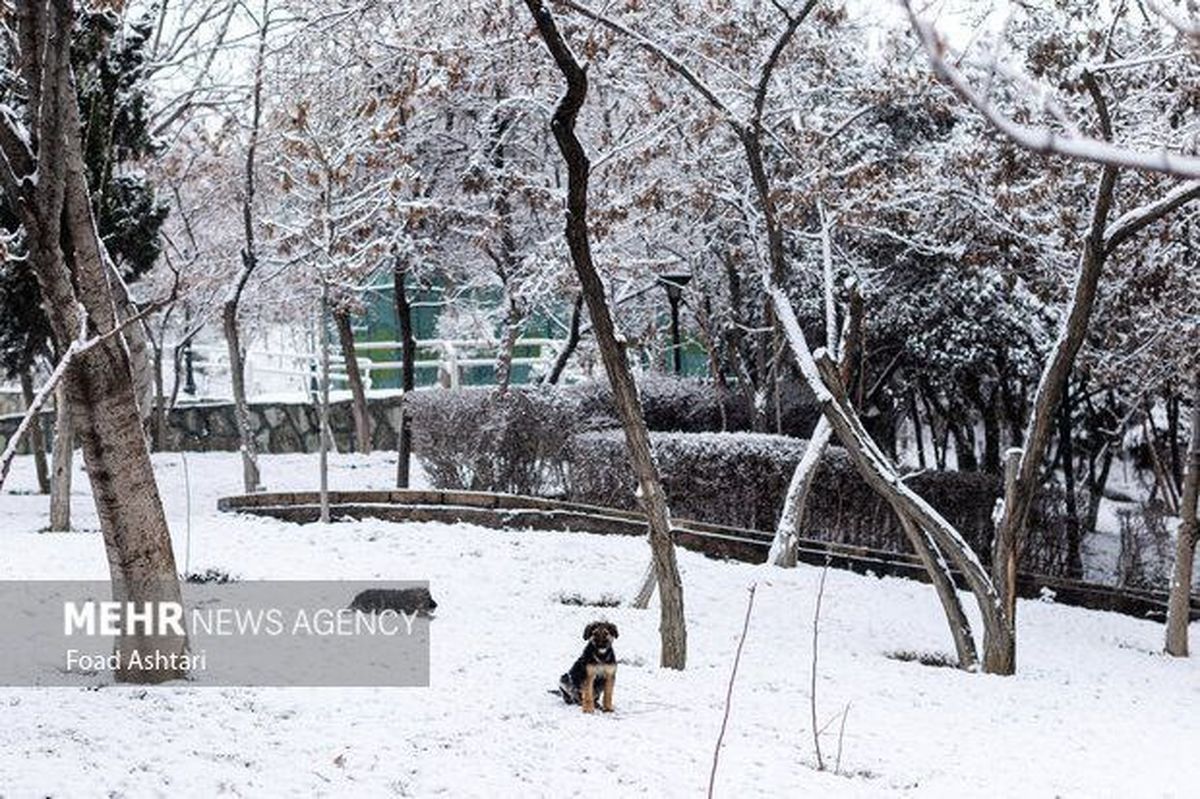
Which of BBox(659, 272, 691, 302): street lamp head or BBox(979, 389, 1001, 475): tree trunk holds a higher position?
BBox(659, 272, 691, 302): street lamp head

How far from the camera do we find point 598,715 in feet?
21.4

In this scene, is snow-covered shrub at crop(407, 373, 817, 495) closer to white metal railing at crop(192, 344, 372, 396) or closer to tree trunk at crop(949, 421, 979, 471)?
white metal railing at crop(192, 344, 372, 396)

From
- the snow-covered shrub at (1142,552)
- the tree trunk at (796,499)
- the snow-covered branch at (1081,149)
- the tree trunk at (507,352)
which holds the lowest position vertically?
the snow-covered shrub at (1142,552)

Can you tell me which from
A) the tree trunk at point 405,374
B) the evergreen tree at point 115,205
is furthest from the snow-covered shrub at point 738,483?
the evergreen tree at point 115,205

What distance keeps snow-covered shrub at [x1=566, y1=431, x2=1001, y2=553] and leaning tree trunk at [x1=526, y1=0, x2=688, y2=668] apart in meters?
6.75

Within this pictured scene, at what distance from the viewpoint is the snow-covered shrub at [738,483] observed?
1457 centimetres

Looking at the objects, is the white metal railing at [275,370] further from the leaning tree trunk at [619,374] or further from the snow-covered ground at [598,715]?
the leaning tree trunk at [619,374]

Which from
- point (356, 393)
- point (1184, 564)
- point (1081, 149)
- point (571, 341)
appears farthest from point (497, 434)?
point (1081, 149)

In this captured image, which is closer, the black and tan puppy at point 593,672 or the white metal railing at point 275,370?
the black and tan puppy at point 593,672

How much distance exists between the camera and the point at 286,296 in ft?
79.5

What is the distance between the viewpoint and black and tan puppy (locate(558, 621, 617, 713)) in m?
6.38

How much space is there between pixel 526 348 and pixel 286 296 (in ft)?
17.7

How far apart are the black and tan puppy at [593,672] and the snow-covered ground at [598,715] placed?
0.30ft

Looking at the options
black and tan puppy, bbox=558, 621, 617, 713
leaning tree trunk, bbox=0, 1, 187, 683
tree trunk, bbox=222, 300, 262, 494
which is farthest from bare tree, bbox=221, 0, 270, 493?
black and tan puppy, bbox=558, 621, 617, 713
